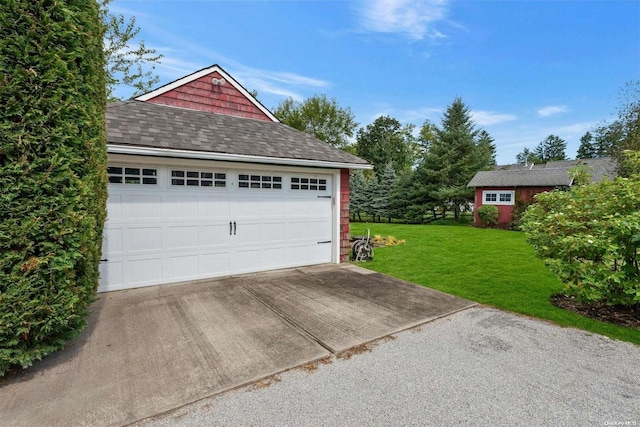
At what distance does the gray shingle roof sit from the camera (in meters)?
5.03

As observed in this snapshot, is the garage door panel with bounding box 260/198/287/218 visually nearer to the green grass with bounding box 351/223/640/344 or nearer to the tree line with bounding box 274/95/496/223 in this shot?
the green grass with bounding box 351/223/640/344

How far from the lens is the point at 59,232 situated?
244cm

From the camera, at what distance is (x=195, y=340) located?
3.15m

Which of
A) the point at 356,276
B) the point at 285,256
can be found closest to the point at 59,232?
the point at 285,256

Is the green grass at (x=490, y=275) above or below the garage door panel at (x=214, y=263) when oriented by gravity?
below

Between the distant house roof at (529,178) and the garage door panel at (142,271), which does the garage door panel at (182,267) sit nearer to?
the garage door panel at (142,271)

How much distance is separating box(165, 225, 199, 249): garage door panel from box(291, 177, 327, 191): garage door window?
2270 mm

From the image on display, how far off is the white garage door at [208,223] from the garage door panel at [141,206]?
14mm

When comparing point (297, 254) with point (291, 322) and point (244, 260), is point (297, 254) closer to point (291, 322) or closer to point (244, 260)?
point (244, 260)

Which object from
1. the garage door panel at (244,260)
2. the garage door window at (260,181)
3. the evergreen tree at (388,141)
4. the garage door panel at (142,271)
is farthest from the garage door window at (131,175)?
the evergreen tree at (388,141)

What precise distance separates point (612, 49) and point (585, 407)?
48.3 feet

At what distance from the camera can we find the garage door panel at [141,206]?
4.82m

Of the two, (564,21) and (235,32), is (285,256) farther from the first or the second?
(564,21)

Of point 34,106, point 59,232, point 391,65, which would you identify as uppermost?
point 391,65
